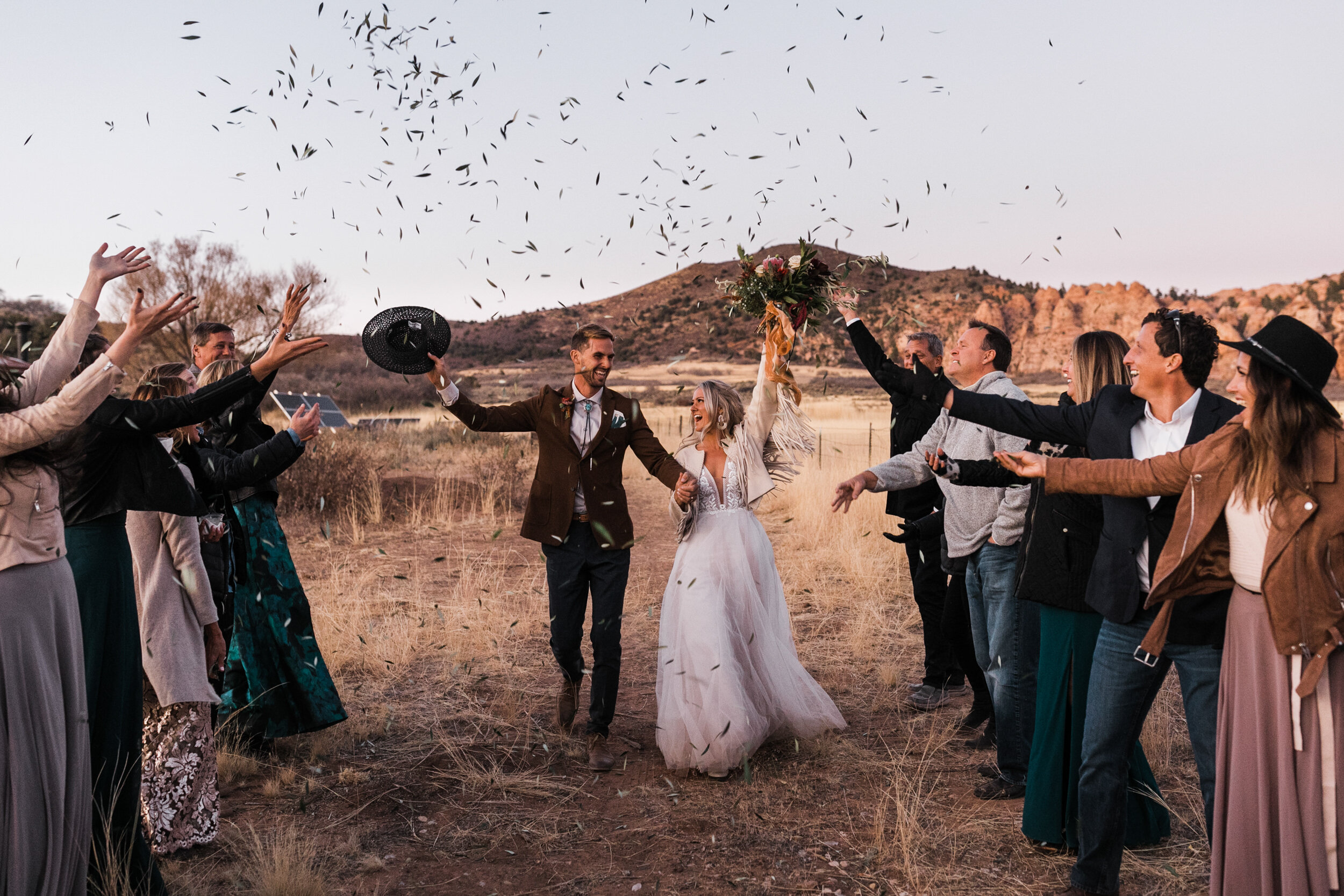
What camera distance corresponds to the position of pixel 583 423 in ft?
19.2

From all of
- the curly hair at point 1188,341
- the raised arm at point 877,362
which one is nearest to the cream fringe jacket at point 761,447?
the raised arm at point 877,362

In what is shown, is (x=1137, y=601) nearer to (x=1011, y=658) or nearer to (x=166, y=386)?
(x=1011, y=658)

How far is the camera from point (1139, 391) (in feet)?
12.2

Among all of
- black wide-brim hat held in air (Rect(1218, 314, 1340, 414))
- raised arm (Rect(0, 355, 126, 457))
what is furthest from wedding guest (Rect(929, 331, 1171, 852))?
raised arm (Rect(0, 355, 126, 457))

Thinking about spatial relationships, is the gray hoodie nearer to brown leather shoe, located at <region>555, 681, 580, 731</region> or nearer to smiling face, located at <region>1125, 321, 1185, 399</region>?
smiling face, located at <region>1125, 321, 1185, 399</region>

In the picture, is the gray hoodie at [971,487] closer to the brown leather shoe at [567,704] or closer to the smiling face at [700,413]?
the smiling face at [700,413]

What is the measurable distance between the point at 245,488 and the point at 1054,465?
4255 millimetres

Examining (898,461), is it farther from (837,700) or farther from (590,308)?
(590,308)

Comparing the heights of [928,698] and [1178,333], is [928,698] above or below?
below

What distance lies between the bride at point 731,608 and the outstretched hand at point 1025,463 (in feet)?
6.07

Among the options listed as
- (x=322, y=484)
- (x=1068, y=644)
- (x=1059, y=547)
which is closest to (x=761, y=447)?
(x=1059, y=547)

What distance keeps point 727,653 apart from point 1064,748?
1.77 metres

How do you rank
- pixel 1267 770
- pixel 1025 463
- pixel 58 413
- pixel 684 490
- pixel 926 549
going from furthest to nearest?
pixel 926 549 → pixel 684 490 → pixel 1025 463 → pixel 1267 770 → pixel 58 413

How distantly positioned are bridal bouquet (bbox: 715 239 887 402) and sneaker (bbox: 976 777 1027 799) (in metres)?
2.38
